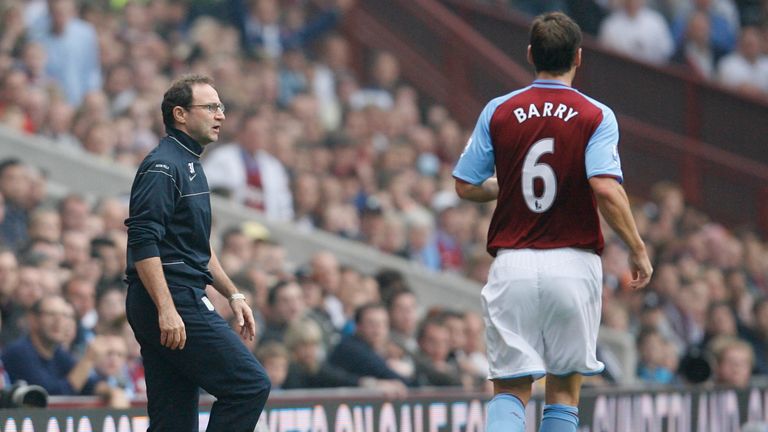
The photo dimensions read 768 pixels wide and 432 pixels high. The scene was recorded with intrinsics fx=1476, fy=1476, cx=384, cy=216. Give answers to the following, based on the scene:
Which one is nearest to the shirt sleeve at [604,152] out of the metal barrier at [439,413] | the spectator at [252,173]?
the metal barrier at [439,413]

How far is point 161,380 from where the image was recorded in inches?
265

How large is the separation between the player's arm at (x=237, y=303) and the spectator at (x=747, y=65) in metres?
14.0

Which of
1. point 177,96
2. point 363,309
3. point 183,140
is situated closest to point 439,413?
point 363,309

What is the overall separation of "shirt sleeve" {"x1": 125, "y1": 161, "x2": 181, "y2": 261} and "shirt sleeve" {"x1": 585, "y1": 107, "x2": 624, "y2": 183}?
1870 millimetres

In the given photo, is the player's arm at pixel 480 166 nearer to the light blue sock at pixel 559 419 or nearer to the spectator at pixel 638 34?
the light blue sock at pixel 559 419

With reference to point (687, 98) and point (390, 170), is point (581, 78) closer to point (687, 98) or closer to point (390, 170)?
point (687, 98)

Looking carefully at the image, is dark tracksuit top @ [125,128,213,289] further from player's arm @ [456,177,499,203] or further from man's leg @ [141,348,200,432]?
player's arm @ [456,177,499,203]

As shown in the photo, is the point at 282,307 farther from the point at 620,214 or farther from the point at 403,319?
the point at 620,214

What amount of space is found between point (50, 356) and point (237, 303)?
9.53ft

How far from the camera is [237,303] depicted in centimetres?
694

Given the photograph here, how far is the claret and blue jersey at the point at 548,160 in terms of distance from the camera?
265 inches

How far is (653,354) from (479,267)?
1910mm

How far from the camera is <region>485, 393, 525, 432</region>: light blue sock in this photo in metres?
6.67

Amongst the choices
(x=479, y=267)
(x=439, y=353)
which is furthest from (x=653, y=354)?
(x=439, y=353)
